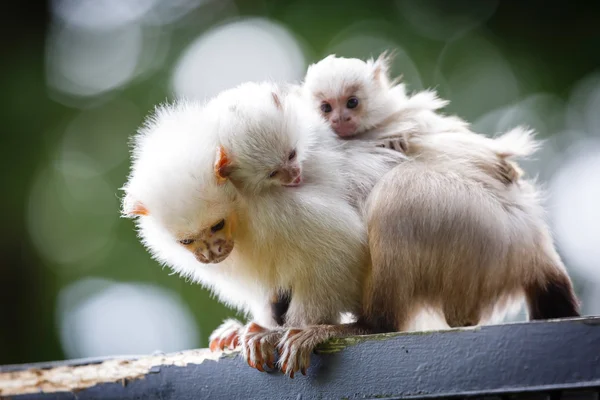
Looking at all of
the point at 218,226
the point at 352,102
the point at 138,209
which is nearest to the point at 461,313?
the point at 218,226

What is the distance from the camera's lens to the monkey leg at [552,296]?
2.90 meters

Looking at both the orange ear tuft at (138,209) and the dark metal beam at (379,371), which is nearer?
the dark metal beam at (379,371)

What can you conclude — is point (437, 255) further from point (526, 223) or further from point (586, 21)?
point (586, 21)

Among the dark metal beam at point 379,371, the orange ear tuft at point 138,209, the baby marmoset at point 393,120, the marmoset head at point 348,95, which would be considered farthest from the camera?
the marmoset head at point 348,95

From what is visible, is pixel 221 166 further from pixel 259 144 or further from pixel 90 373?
pixel 90 373

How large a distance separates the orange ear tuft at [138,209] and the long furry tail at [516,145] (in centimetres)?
144

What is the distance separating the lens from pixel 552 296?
2.92 metres

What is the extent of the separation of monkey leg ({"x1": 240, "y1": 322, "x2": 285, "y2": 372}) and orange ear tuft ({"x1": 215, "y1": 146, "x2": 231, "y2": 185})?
575mm

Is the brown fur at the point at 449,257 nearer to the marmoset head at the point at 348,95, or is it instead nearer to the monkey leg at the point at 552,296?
the monkey leg at the point at 552,296

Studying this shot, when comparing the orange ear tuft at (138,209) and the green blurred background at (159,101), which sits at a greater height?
the green blurred background at (159,101)

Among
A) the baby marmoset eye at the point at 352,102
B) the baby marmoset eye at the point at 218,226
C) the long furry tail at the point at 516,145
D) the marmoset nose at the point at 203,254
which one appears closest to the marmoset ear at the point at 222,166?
the baby marmoset eye at the point at 218,226

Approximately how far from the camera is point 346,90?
3717 mm

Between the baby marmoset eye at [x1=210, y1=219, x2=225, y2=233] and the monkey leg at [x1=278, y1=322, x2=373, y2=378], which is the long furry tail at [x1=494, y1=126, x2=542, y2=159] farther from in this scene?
the baby marmoset eye at [x1=210, y1=219, x2=225, y2=233]

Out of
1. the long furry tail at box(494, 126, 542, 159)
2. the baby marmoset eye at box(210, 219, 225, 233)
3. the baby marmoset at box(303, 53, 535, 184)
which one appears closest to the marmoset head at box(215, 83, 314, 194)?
the baby marmoset eye at box(210, 219, 225, 233)
